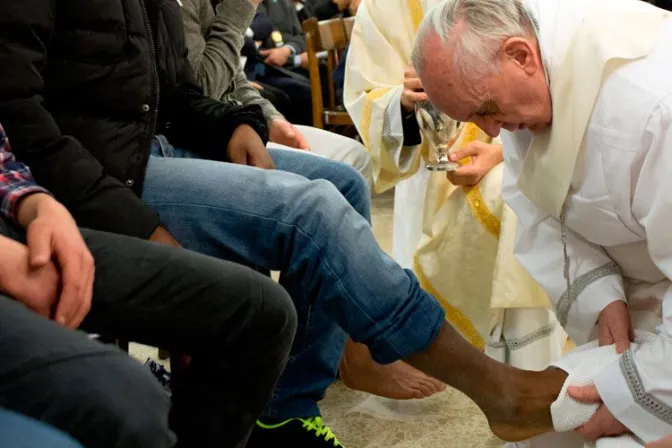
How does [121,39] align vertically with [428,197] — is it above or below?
above

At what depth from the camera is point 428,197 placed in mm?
2012

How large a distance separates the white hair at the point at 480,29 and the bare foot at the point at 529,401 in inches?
18.6

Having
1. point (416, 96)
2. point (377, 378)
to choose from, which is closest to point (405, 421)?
point (377, 378)

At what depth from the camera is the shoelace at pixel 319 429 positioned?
4.90 feet

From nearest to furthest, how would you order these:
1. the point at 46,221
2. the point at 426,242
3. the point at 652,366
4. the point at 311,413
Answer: the point at 46,221 < the point at 652,366 < the point at 311,413 < the point at 426,242

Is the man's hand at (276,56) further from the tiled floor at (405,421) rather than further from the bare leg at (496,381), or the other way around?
the bare leg at (496,381)

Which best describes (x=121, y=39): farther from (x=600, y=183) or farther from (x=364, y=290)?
(x=600, y=183)

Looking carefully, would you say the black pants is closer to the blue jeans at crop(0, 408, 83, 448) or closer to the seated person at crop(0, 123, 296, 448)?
the seated person at crop(0, 123, 296, 448)

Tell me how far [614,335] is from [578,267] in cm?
13

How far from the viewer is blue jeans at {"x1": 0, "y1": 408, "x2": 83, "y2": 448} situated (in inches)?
28.9

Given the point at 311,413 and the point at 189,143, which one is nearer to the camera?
the point at 311,413

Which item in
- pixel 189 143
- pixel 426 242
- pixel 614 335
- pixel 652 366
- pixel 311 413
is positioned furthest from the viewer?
pixel 426 242

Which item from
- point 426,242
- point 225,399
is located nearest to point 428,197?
point 426,242

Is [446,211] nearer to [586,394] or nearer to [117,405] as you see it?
[586,394]
